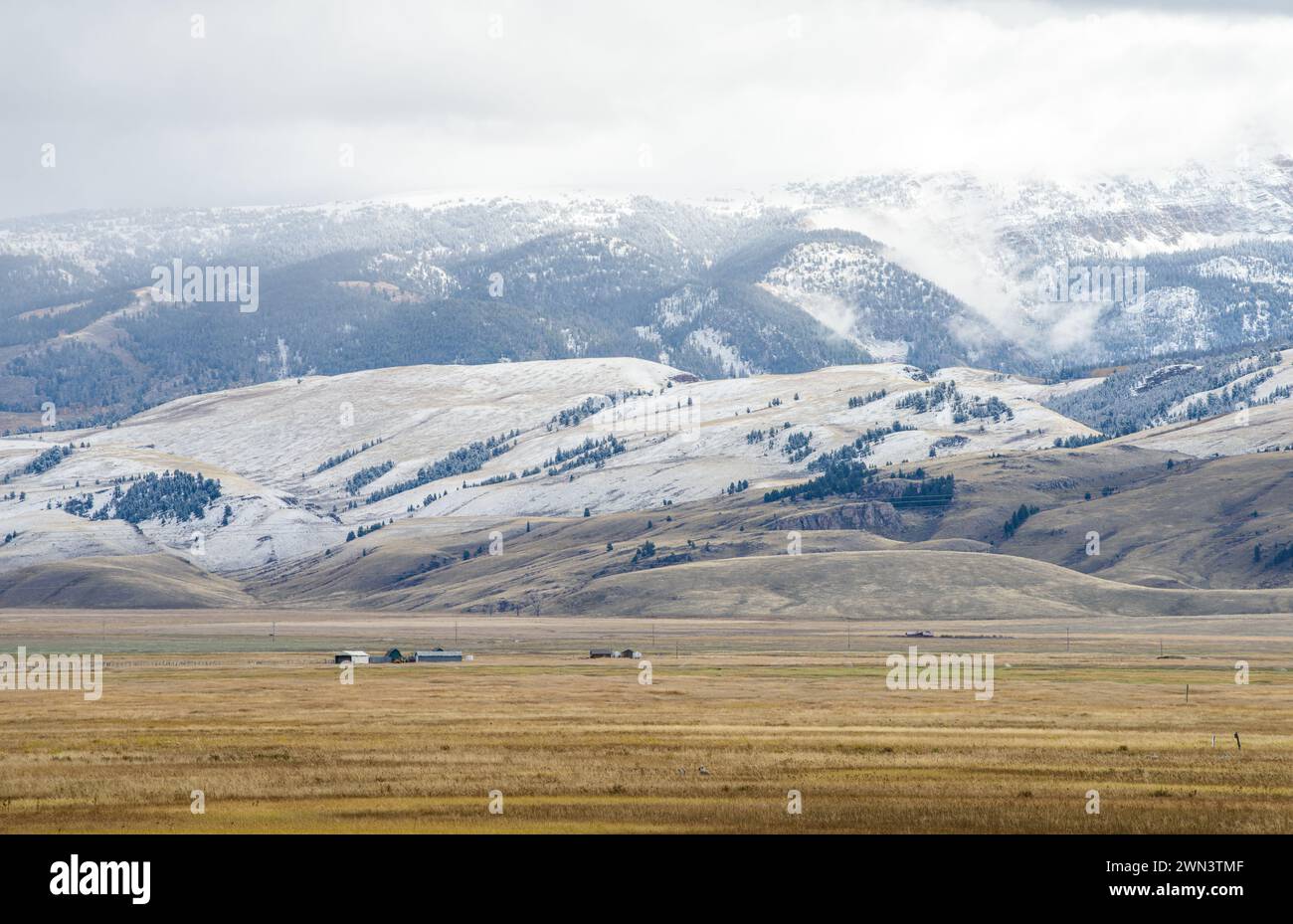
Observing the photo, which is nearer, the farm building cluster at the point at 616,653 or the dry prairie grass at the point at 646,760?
the dry prairie grass at the point at 646,760

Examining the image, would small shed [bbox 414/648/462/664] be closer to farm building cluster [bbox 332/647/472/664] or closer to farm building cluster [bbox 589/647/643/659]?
farm building cluster [bbox 332/647/472/664]

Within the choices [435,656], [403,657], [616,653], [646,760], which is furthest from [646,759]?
[616,653]

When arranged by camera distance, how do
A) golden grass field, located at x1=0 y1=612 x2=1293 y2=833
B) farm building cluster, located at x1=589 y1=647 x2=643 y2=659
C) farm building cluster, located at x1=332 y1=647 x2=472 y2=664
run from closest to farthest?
golden grass field, located at x1=0 y1=612 x2=1293 y2=833 < farm building cluster, located at x1=332 y1=647 x2=472 y2=664 < farm building cluster, located at x1=589 y1=647 x2=643 y2=659

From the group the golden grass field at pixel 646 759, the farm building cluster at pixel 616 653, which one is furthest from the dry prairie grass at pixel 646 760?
the farm building cluster at pixel 616 653

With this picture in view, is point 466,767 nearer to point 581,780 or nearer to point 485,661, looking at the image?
point 581,780

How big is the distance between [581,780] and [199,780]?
13883 mm

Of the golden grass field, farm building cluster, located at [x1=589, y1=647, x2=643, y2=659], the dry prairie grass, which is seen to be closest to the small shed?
farm building cluster, located at [x1=589, y1=647, x2=643, y2=659]

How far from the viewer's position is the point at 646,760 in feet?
216

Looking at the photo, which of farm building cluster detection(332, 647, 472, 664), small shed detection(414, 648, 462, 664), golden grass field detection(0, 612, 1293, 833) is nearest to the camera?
golden grass field detection(0, 612, 1293, 833)

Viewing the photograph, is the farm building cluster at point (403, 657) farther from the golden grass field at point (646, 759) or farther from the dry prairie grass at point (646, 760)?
the dry prairie grass at point (646, 760)

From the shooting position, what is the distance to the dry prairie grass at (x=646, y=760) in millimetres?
51562

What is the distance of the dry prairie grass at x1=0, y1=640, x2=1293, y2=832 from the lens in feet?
169

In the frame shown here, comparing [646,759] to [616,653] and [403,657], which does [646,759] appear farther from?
[616,653]
